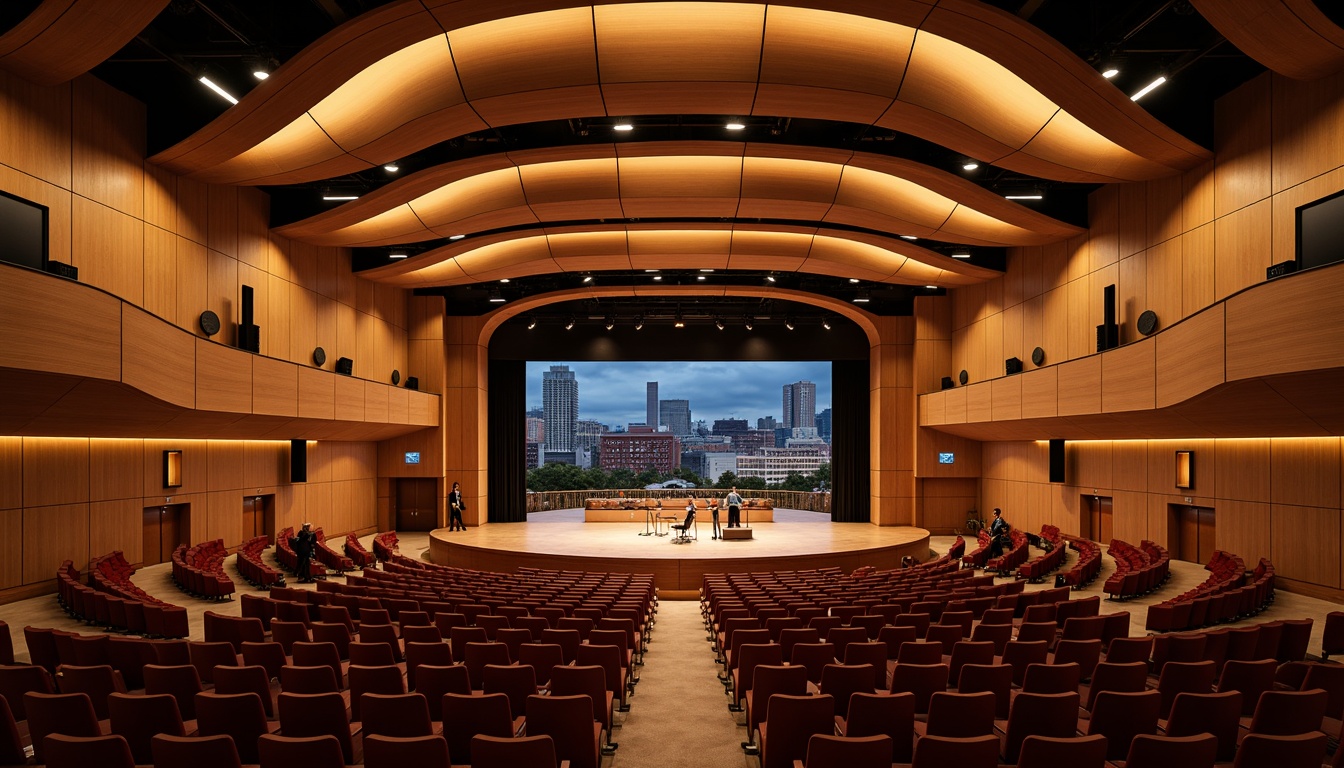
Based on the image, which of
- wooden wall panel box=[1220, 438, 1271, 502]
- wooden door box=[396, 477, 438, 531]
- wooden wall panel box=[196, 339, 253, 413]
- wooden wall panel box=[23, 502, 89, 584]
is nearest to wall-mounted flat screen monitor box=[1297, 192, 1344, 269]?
wooden wall panel box=[1220, 438, 1271, 502]

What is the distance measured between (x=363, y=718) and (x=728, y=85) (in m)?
9.14

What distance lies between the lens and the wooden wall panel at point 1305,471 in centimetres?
1238

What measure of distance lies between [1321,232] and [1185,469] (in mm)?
6243

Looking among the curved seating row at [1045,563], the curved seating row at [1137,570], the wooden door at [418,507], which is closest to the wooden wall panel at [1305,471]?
the curved seating row at [1137,570]

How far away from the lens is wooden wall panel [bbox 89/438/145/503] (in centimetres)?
1413

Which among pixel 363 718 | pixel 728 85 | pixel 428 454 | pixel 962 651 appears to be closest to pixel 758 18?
pixel 728 85

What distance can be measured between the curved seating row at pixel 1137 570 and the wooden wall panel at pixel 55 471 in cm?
1838

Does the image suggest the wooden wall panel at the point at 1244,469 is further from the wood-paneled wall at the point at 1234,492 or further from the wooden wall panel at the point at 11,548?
the wooden wall panel at the point at 11,548

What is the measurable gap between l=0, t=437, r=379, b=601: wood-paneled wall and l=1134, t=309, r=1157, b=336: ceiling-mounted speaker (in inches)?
795

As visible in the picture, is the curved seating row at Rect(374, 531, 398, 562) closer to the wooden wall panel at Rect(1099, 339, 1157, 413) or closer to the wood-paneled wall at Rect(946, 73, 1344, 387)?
the wooden wall panel at Rect(1099, 339, 1157, 413)

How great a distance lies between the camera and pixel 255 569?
46.6ft

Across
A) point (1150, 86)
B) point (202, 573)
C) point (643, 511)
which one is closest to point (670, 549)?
point (643, 511)

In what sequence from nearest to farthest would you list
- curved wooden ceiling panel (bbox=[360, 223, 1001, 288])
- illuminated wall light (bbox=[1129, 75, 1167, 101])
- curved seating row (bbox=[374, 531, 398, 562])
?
illuminated wall light (bbox=[1129, 75, 1167, 101])
curved seating row (bbox=[374, 531, 398, 562])
curved wooden ceiling panel (bbox=[360, 223, 1001, 288])

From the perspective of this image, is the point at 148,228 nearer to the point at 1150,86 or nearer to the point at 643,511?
the point at 1150,86
